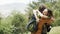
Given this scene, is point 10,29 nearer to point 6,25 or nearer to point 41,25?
point 6,25

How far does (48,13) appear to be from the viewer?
16.9 feet

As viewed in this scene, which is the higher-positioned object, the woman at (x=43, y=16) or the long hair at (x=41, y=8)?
the long hair at (x=41, y=8)

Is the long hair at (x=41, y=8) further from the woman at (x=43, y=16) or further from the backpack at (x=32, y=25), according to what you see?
the backpack at (x=32, y=25)

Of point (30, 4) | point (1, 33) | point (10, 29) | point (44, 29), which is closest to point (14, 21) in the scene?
point (10, 29)

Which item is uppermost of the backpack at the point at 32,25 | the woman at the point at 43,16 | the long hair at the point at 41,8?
the long hair at the point at 41,8

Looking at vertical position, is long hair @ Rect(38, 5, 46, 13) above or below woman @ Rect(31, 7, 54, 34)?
above

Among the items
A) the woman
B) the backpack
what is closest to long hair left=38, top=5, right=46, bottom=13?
the woman

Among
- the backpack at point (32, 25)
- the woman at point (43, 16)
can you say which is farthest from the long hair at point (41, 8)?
the backpack at point (32, 25)

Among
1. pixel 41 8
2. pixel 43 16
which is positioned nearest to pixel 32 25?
pixel 43 16

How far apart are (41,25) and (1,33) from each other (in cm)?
421

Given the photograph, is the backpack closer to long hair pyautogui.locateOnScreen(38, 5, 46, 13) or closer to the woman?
the woman

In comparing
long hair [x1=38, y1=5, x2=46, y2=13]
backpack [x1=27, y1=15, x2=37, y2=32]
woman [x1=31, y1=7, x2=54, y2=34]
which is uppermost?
long hair [x1=38, y1=5, x2=46, y2=13]

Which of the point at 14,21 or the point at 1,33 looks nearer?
the point at 1,33

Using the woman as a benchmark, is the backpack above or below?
below
